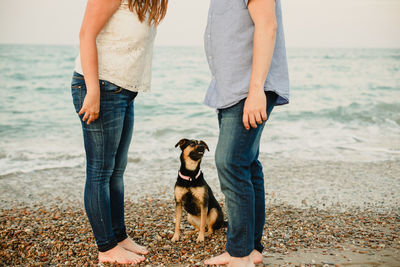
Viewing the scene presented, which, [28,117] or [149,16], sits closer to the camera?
[149,16]

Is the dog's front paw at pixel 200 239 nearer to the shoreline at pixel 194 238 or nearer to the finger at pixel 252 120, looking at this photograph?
the shoreline at pixel 194 238

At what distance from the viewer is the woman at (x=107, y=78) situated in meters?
2.25

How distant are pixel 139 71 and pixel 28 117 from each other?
11293mm

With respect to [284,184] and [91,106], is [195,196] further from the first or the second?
[284,184]

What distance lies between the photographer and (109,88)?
2.40m

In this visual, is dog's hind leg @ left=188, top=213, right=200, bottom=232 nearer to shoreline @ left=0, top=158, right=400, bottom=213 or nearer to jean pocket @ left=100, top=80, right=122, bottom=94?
shoreline @ left=0, top=158, right=400, bottom=213

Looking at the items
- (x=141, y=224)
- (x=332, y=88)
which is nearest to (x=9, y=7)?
(x=332, y=88)

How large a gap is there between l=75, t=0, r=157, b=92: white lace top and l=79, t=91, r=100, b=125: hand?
0.53ft

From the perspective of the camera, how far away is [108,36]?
2.34 m

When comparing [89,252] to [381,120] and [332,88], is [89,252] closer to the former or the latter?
[381,120]

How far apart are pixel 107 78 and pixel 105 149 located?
1.62ft

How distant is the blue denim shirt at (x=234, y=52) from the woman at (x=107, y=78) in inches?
19.0

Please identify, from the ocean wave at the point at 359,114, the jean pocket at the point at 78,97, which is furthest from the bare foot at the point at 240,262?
the ocean wave at the point at 359,114

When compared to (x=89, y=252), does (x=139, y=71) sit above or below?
above
